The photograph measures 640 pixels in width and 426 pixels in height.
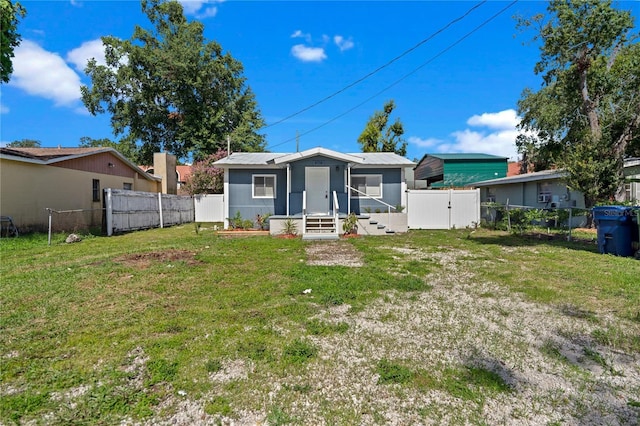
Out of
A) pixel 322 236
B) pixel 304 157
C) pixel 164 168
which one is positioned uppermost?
pixel 164 168

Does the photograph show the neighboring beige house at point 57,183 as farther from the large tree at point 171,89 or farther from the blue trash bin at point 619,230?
the blue trash bin at point 619,230

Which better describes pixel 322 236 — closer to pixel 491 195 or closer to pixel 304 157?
pixel 304 157

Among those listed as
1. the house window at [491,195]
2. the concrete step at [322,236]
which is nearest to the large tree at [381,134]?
the house window at [491,195]

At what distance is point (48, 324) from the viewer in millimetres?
3650

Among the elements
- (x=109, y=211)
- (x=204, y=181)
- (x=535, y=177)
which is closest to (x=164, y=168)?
(x=204, y=181)

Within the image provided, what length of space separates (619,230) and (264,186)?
12.1 m

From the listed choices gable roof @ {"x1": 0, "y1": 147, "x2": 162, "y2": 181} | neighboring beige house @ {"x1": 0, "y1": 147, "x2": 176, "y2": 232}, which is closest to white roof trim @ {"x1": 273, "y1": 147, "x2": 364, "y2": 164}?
neighboring beige house @ {"x1": 0, "y1": 147, "x2": 176, "y2": 232}

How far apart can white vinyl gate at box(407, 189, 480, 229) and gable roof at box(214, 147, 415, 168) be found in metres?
1.75

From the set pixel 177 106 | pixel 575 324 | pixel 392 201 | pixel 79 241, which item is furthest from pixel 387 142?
pixel 575 324

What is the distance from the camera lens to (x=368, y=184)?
15016mm

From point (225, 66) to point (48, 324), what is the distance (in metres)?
27.5

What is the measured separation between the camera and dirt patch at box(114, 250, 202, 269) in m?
6.86

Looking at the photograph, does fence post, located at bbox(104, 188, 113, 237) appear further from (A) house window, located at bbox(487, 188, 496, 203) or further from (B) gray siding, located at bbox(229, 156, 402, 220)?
(A) house window, located at bbox(487, 188, 496, 203)

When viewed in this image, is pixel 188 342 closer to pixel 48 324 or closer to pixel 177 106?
pixel 48 324
